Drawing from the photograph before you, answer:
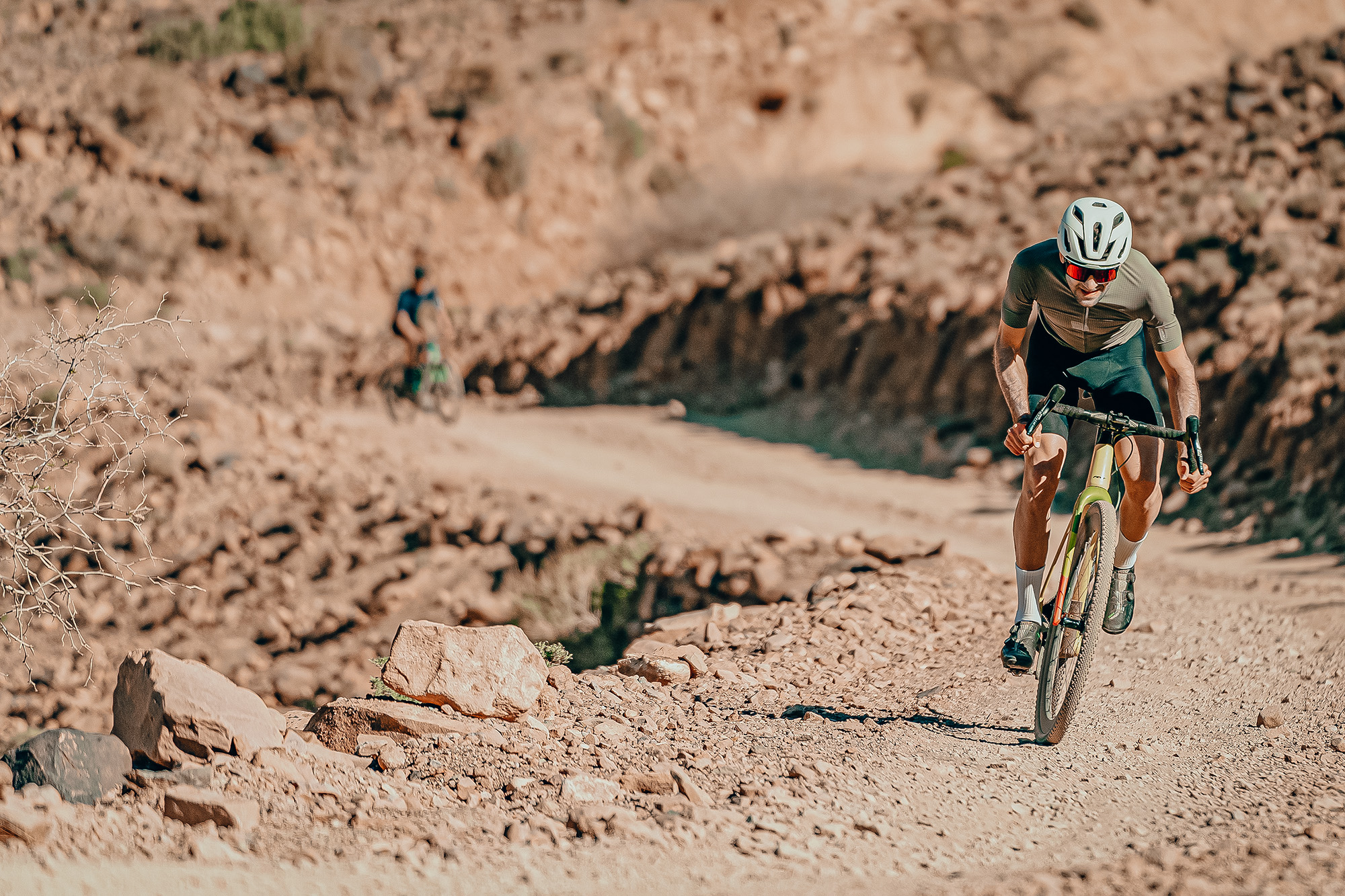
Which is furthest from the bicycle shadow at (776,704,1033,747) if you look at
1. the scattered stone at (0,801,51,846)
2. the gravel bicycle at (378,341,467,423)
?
the gravel bicycle at (378,341,467,423)

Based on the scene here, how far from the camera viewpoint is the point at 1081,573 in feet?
15.5

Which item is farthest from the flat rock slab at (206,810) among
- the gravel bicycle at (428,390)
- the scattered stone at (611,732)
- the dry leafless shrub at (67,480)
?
the gravel bicycle at (428,390)

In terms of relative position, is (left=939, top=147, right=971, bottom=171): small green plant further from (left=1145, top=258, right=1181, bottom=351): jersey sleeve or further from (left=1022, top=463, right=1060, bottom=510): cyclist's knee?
(left=1022, top=463, right=1060, bottom=510): cyclist's knee

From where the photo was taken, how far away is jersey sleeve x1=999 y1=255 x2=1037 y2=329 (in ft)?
15.1

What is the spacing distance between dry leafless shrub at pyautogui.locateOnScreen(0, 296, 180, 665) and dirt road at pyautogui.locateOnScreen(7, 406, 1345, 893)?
2068 millimetres

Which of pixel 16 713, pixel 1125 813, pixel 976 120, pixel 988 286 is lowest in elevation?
pixel 16 713

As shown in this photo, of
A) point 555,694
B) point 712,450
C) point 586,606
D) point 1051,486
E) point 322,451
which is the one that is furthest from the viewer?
point 712,450

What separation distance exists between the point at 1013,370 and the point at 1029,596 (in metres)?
1.02

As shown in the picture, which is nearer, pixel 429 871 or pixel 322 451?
pixel 429 871

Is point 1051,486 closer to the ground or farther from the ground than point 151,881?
farther from the ground

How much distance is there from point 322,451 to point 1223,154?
13.2 meters

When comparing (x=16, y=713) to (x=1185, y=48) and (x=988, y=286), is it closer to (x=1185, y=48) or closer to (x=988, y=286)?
(x=988, y=286)

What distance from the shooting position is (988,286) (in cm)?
1462

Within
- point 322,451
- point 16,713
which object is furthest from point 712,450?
point 16,713
